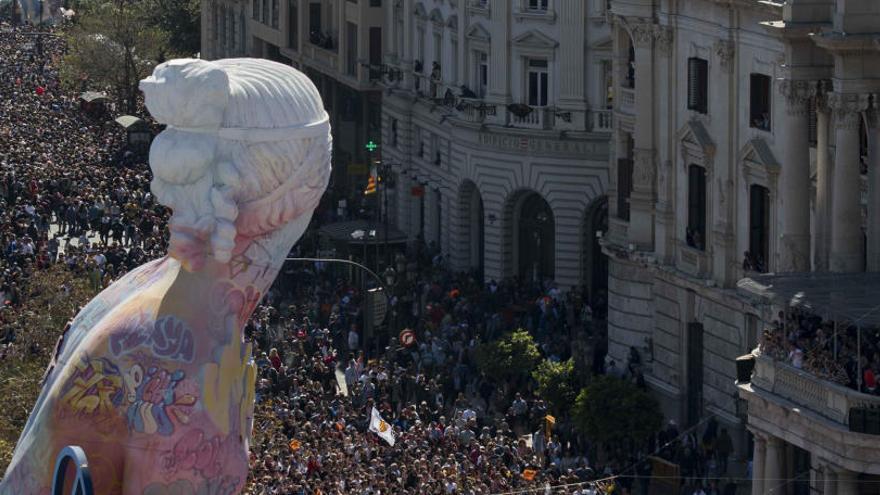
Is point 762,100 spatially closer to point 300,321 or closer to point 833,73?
point 833,73

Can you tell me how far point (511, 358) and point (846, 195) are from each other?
1232cm

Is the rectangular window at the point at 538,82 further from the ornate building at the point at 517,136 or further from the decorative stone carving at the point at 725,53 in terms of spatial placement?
the decorative stone carving at the point at 725,53

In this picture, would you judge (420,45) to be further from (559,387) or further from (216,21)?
(216,21)

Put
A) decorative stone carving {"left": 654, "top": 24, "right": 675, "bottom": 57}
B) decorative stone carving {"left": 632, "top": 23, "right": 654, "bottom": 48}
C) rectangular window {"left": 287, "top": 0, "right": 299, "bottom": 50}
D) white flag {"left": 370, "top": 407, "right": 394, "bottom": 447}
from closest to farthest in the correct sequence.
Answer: white flag {"left": 370, "top": 407, "right": 394, "bottom": 447}
decorative stone carving {"left": 654, "top": 24, "right": 675, "bottom": 57}
decorative stone carving {"left": 632, "top": 23, "right": 654, "bottom": 48}
rectangular window {"left": 287, "top": 0, "right": 299, "bottom": 50}

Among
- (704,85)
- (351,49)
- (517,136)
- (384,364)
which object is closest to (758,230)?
(704,85)

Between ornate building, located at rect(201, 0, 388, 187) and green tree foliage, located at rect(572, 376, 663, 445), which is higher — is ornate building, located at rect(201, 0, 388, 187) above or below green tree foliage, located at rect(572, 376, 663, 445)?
above

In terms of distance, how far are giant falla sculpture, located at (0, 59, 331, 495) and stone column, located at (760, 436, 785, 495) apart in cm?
2503

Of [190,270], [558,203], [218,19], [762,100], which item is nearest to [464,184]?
[558,203]

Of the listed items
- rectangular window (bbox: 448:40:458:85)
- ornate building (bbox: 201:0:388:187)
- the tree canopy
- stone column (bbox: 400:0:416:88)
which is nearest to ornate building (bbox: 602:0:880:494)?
rectangular window (bbox: 448:40:458:85)

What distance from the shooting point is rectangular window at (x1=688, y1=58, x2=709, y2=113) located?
6038 centimetres

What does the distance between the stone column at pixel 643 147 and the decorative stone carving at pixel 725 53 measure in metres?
3.65

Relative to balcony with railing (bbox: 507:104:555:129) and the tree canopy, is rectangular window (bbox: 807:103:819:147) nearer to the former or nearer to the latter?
balcony with railing (bbox: 507:104:555:129)

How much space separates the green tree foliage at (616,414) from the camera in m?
55.6

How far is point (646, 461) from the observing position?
54312 millimetres
